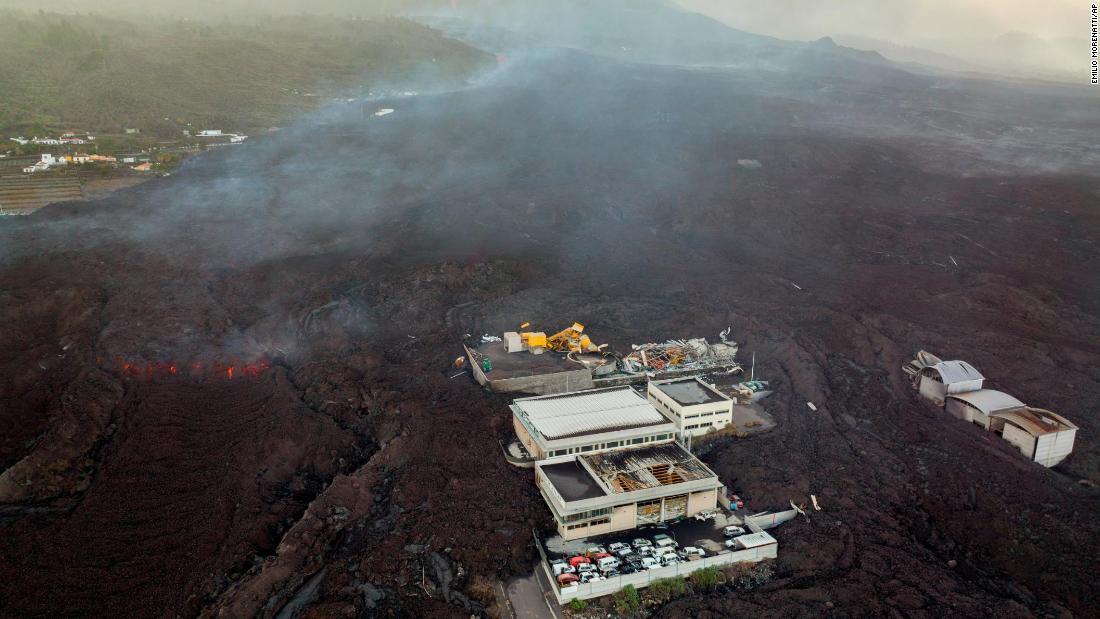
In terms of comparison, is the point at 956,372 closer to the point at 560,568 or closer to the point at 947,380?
the point at 947,380

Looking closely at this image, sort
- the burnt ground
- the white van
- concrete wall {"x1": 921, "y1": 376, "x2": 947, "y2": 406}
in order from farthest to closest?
concrete wall {"x1": 921, "y1": 376, "x2": 947, "y2": 406}, the burnt ground, the white van

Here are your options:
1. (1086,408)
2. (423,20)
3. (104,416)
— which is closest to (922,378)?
(1086,408)

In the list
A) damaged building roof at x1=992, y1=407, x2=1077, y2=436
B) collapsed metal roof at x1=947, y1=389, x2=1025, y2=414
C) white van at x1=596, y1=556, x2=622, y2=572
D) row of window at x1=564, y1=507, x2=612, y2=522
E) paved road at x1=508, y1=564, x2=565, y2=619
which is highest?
damaged building roof at x1=992, y1=407, x2=1077, y2=436

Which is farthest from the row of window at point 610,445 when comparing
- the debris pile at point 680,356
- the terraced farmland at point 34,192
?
the terraced farmland at point 34,192

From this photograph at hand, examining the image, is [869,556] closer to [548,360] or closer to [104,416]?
[548,360]

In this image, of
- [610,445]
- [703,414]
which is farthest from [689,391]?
[610,445]

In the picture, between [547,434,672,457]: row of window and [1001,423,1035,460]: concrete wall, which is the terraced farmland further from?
[1001,423,1035,460]: concrete wall

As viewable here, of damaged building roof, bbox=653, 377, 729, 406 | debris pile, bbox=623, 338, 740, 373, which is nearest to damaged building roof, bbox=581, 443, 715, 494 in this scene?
damaged building roof, bbox=653, 377, 729, 406
